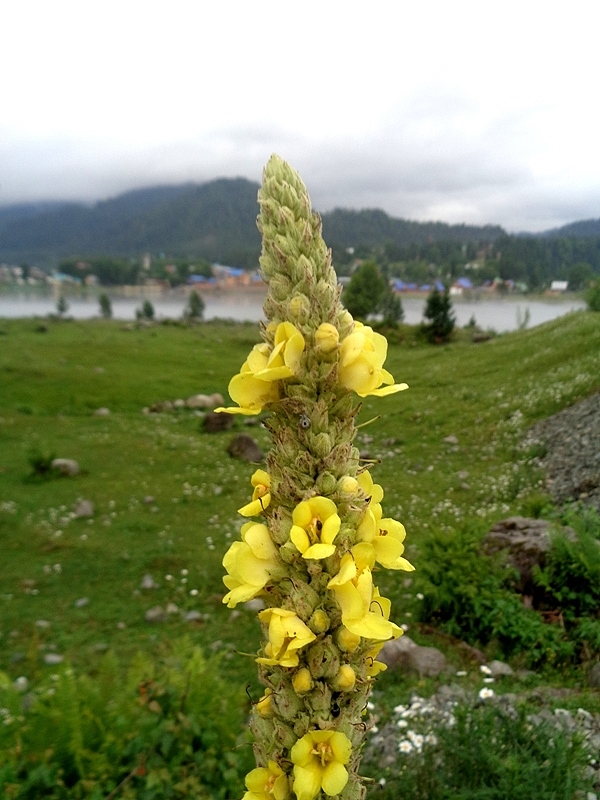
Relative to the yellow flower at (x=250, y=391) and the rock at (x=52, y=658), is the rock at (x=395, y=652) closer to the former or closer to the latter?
the rock at (x=52, y=658)

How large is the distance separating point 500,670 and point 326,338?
5.62m

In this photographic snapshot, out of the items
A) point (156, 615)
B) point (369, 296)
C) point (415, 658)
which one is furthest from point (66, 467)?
point (369, 296)

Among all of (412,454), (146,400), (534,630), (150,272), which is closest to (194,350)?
(146,400)

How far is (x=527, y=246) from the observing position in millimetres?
138875

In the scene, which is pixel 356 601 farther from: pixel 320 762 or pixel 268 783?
pixel 268 783

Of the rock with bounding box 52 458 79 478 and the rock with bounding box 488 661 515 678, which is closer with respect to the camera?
the rock with bounding box 488 661 515 678

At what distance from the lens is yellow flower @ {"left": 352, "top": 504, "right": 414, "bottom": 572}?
1695mm

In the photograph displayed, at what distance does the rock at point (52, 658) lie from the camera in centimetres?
721

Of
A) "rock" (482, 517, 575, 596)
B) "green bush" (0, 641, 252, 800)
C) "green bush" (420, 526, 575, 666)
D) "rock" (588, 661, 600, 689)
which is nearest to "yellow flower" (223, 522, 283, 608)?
"green bush" (0, 641, 252, 800)

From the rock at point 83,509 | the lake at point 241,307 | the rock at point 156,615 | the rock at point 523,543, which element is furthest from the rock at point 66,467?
the rock at point 523,543

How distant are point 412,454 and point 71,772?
45.0 feet

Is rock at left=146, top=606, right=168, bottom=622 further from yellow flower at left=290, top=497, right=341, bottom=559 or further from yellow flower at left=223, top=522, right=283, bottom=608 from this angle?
yellow flower at left=290, top=497, right=341, bottom=559

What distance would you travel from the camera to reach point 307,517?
163 cm

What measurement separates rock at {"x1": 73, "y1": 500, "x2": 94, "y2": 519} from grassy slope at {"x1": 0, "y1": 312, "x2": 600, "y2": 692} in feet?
0.92
